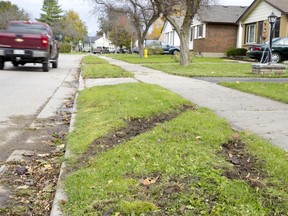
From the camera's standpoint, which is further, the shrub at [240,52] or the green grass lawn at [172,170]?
the shrub at [240,52]

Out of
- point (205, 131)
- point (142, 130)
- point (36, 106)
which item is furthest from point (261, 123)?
point (36, 106)

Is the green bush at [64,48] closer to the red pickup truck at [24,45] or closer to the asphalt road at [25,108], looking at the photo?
the red pickup truck at [24,45]

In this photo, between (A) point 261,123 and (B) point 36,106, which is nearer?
(A) point 261,123

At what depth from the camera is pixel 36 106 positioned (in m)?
8.29

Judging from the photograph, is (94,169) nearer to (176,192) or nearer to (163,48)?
(176,192)

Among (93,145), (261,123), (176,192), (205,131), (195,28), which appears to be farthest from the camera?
(195,28)

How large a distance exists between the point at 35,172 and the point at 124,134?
135 cm

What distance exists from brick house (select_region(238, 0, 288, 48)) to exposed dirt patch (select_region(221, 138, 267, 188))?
23899 millimetres

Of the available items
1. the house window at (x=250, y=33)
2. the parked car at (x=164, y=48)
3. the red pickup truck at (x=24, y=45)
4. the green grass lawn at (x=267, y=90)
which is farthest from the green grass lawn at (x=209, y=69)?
the parked car at (x=164, y=48)

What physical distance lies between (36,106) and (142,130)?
3809 millimetres

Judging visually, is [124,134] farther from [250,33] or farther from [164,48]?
[164,48]

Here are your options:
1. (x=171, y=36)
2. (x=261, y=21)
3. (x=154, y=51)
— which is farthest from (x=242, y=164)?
(x=171, y=36)

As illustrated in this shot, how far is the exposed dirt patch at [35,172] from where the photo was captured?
3264 millimetres

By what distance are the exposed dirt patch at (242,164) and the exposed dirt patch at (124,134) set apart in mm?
1280
